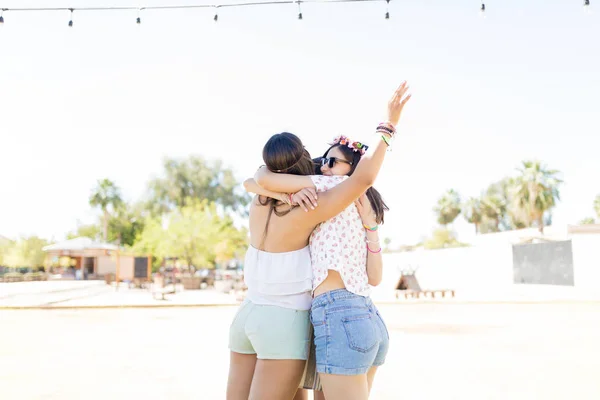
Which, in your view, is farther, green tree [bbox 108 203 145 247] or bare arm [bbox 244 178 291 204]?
green tree [bbox 108 203 145 247]

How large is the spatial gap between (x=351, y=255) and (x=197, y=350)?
6.55 m

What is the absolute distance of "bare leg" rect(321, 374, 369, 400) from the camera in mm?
2062

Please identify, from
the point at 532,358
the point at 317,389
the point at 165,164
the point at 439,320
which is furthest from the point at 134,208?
the point at 317,389

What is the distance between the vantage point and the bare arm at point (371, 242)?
2318mm

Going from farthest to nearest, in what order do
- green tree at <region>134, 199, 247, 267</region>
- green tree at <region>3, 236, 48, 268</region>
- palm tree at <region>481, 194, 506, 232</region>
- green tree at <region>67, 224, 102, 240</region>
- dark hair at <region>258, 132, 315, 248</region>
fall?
green tree at <region>67, 224, 102, 240</region> → palm tree at <region>481, 194, 506, 232</region> → green tree at <region>3, 236, 48, 268</region> → green tree at <region>134, 199, 247, 267</region> → dark hair at <region>258, 132, 315, 248</region>

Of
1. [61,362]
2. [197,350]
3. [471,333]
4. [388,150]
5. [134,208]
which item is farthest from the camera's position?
[134,208]

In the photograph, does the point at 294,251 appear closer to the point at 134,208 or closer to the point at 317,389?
the point at 317,389

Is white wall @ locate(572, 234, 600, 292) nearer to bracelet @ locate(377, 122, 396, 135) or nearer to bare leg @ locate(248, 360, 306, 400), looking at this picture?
bracelet @ locate(377, 122, 396, 135)

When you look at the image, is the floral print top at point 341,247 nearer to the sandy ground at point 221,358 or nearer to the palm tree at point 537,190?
the sandy ground at point 221,358

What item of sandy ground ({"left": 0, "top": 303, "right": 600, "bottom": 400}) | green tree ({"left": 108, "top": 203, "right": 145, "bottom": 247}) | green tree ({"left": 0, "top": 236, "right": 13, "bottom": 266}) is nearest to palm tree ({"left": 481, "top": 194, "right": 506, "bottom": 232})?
green tree ({"left": 108, "top": 203, "right": 145, "bottom": 247})

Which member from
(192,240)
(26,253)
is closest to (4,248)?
(26,253)

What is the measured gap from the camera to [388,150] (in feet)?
7.30

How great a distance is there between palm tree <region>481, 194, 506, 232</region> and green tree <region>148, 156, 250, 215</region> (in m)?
26.9

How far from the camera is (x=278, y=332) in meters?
2.18
